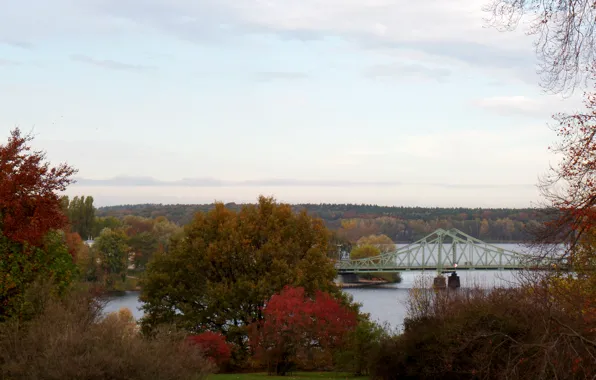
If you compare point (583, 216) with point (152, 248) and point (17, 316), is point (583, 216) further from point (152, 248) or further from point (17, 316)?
point (152, 248)

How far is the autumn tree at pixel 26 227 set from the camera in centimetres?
1766

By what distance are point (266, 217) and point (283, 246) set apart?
1.74 metres

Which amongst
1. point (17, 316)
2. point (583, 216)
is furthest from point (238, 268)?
point (583, 216)

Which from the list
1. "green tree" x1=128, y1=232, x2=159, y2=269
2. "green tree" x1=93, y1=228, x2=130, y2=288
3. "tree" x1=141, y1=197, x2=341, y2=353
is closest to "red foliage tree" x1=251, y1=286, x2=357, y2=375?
"tree" x1=141, y1=197, x2=341, y2=353

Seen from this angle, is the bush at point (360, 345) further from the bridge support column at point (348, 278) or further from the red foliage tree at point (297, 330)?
the bridge support column at point (348, 278)

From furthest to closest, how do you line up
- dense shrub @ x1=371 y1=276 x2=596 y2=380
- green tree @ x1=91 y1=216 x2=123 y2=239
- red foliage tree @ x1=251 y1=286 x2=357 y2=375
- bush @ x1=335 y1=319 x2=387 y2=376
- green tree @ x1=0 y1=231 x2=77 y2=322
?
green tree @ x1=91 y1=216 x2=123 y2=239 → red foliage tree @ x1=251 y1=286 x2=357 y2=375 → bush @ x1=335 y1=319 x2=387 y2=376 → green tree @ x1=0 y1=231 x2=77 y2=322 → dense shrub @ x1=371 y1=276 x2=596 y2=380

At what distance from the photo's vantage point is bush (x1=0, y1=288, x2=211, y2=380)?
452 inches

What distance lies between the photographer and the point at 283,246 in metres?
28.0

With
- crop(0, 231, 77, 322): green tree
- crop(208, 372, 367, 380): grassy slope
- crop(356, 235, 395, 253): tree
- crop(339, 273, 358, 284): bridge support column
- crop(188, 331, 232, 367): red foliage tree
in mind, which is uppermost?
crop(0, 231, 77, 322): green tree

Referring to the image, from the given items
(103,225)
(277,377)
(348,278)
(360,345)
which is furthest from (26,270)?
(103,225)

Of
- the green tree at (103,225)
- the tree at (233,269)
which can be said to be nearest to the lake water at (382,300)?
the tree at (233,269)

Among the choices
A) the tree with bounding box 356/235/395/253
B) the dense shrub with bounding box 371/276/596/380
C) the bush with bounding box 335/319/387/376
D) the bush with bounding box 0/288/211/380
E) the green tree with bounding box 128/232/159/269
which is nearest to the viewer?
the bush with bounding box 0/288/211/380

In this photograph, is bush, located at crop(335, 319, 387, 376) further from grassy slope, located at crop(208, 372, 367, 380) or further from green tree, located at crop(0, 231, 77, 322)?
green tree, located at crop(0, 231, 77, 322)

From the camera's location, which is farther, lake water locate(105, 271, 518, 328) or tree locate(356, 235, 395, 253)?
tree locate(356, 235, 395, 253)
